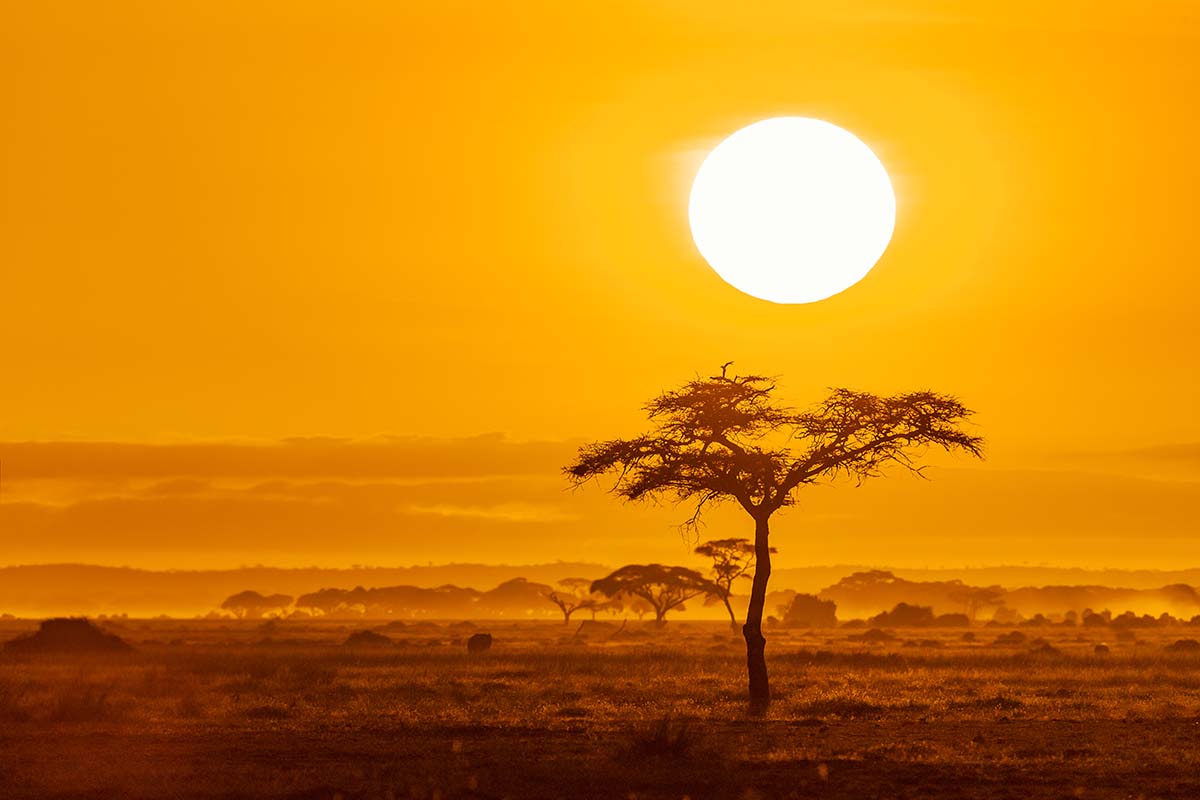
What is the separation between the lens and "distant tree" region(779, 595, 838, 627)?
18019cm

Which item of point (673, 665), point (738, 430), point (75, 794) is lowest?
point (75, 794)

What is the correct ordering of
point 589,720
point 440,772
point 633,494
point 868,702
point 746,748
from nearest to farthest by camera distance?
point 440,772, point 746,748, point 589,720, point 868,702, point 633,494

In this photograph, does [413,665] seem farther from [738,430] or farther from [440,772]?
[440,772]

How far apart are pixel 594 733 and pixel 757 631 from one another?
8553mm

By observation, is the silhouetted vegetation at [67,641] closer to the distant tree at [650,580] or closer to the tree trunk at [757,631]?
the tree trunk at [757,631]

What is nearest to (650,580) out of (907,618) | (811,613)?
(907,618)

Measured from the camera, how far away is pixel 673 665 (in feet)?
198

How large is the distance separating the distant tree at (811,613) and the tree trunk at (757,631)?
138 meters

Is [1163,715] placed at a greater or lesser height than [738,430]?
lesser

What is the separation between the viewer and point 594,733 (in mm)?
33062

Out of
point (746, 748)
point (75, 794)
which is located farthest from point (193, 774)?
point (746, 748)

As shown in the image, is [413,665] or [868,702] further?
[413,665]

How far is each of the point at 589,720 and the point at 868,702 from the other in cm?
805

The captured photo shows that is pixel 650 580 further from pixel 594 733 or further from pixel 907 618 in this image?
pixel 594 733
